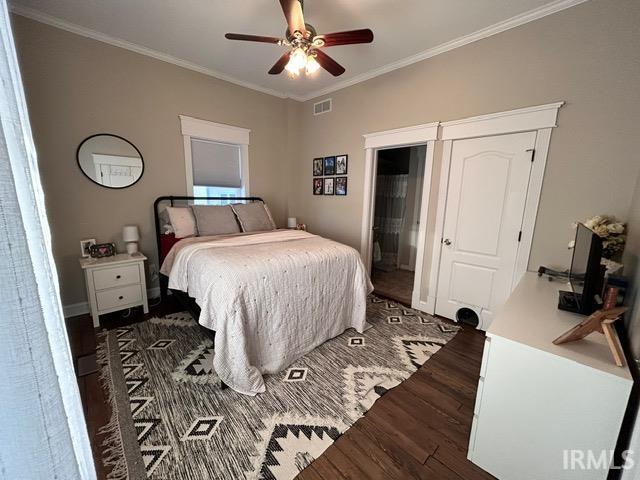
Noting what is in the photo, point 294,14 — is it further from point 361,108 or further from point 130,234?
point 130,234

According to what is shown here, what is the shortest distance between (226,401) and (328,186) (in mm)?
3053

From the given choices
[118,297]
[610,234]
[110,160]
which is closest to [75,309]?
[118,297]

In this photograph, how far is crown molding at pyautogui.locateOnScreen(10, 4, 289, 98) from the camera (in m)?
2.27

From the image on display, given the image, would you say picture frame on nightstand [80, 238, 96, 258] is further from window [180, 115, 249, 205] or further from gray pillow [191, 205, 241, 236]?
window [180, 115, 249, 205]

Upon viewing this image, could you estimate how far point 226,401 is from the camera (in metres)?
1.73

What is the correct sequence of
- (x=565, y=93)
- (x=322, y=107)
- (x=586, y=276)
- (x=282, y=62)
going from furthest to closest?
(x=322, y=107) < (x=282, y=62) < (x=565, y=93) < (x=586, y=276)

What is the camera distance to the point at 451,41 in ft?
8.44

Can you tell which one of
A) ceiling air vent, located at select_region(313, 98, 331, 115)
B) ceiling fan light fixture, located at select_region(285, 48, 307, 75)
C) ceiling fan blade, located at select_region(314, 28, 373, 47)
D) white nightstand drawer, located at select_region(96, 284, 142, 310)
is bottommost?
white nightstand drawer, located at select_region(96, 284, 142, 310)

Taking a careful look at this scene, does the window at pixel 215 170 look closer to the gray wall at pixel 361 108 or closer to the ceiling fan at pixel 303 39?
the gray wall at pixel 361 108

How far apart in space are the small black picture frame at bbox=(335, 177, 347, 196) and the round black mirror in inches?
97.3

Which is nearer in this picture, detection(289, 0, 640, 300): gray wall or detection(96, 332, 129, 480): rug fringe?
detection(96, 332, 129, 480): rug fringe

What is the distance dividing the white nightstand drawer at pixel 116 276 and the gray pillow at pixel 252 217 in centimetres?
123

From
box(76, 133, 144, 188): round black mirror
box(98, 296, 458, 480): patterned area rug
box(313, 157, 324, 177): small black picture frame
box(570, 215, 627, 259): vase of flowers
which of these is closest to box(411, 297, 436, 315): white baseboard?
box(98, 296, 458, 480): patterned area rug

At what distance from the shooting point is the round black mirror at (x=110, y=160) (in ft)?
8.74
